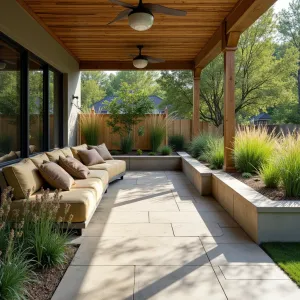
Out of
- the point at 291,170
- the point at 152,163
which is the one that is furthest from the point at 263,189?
the point at 152,163

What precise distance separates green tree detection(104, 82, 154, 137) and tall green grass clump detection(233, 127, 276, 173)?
4444mm

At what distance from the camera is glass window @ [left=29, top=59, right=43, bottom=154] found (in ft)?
18.1

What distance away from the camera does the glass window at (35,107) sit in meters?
5.51

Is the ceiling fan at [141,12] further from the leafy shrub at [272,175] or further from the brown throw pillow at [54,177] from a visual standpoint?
the leafy shrub at [272,175]

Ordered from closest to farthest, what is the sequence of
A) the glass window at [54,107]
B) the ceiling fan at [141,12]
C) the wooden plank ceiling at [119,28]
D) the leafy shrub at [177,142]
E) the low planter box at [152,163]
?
the ceiling fan at [141,12]
the wooden plank ceiling at [119,28]
the glass window at [54,107]
the low planter box at [152,163]
the leafy shrub at [177,142]

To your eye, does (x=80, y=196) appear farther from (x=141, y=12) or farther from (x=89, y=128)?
(x=89, y=128)

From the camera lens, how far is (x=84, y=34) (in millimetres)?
6332

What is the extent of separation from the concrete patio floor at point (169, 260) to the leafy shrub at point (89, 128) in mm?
4498

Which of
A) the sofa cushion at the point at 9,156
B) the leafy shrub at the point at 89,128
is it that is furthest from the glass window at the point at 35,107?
the leafy shrub at the point at 89,128

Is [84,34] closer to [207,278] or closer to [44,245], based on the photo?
[44,245]

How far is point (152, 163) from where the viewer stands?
28.5 ft

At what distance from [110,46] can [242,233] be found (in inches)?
208

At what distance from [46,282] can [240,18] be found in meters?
4.20

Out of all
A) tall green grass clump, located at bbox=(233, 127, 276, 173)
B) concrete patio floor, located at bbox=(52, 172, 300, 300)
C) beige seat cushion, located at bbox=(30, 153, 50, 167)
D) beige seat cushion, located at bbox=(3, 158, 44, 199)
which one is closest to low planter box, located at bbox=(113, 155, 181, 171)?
tall green grass clump, located at bbox=(233, 127, 276, 173)
